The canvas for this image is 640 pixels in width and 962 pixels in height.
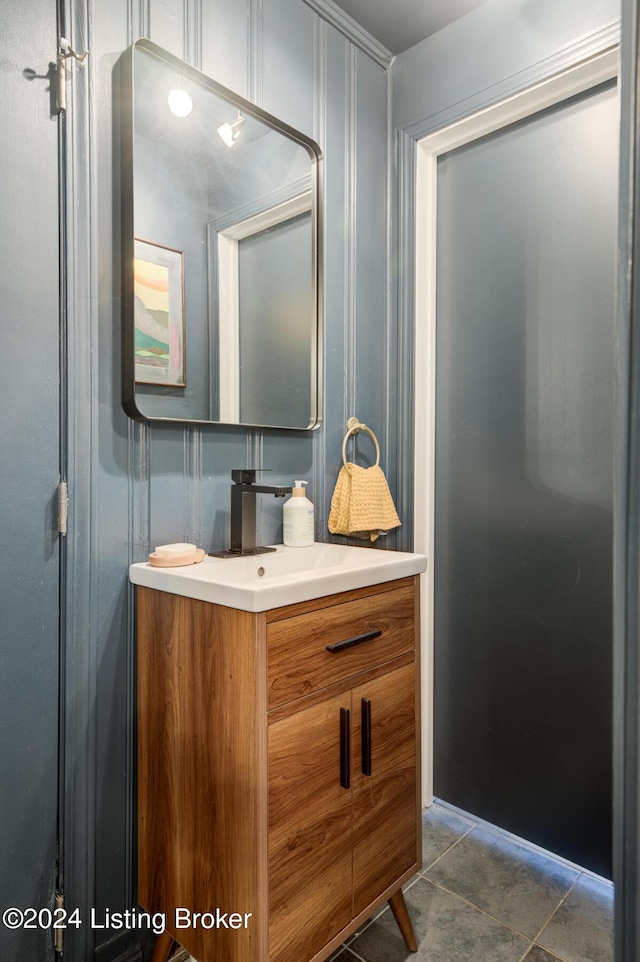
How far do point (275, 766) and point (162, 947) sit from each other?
1.99 feet

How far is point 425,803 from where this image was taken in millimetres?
1915

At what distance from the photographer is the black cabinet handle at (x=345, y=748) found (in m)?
1.17

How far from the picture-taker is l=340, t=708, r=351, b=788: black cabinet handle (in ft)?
3.84

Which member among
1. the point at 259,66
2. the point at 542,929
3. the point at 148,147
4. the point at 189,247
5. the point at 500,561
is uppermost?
the point at 259,66

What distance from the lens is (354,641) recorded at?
1.20m

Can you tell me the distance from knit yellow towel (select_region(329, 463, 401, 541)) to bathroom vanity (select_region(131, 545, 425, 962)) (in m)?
0.39

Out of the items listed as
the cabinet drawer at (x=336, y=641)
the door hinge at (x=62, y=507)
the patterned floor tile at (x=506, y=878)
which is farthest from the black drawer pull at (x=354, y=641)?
the patterned floor tile at (x=506, y=878)

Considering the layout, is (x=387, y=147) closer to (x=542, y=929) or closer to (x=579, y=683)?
(x=579, y=683)

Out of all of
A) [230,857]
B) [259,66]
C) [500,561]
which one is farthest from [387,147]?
[230,857]

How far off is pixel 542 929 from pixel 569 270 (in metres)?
1.73

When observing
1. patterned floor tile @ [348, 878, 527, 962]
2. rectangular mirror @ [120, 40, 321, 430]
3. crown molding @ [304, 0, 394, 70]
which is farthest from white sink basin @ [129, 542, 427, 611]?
crown molding @ [304, 0, 394, 70]

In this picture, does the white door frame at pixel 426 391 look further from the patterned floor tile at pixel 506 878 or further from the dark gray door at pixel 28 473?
the dark gray door at pixel 28 473

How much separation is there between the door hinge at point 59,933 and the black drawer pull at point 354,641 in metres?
0.75

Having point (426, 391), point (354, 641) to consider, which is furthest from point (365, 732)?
point (426, 391)
